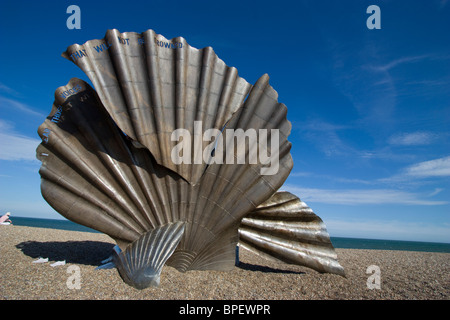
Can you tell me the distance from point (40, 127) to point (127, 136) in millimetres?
1777

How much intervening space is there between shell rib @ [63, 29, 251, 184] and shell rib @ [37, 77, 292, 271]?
45 centimetres

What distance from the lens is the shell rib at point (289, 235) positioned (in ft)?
20.0

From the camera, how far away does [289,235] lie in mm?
6391

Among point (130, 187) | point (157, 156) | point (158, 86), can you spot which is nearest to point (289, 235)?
point (157, 156)

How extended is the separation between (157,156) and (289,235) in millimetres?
3564
